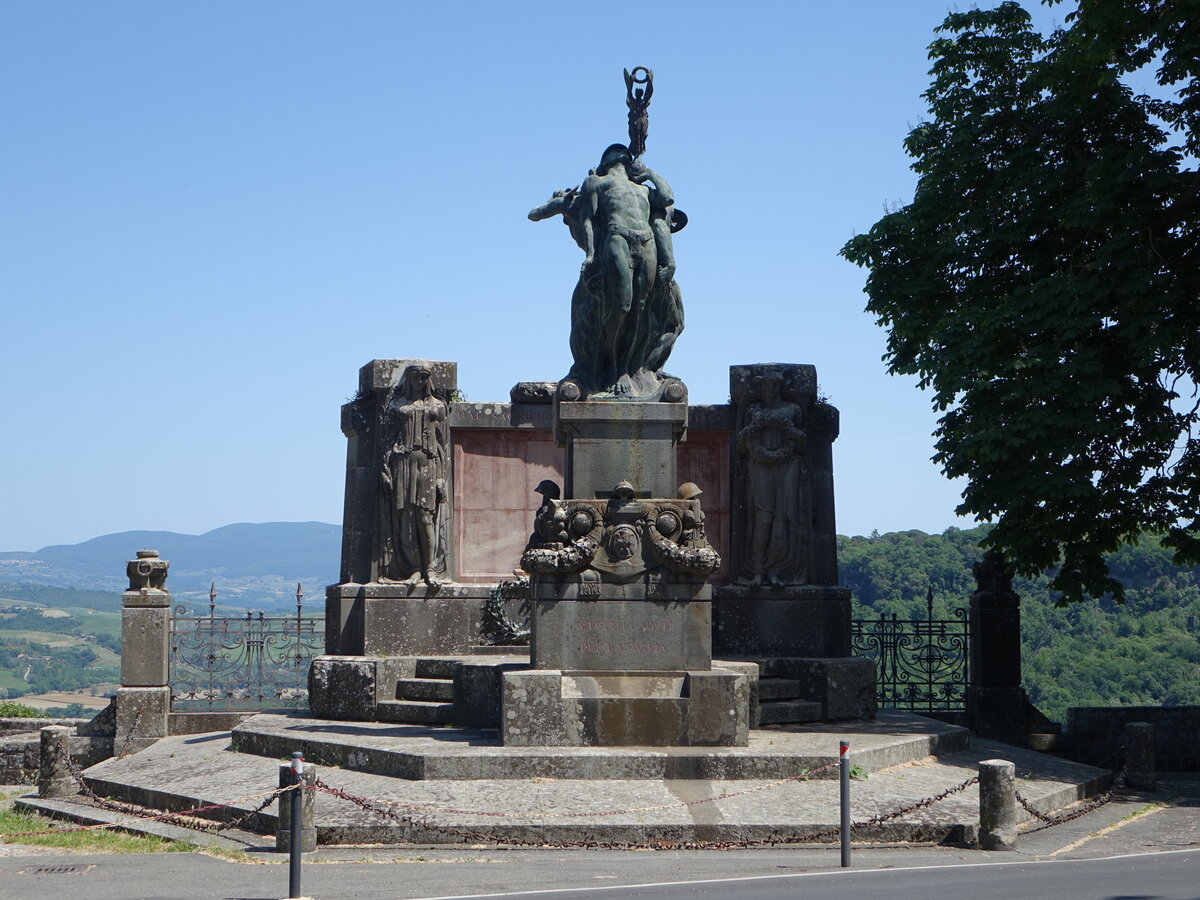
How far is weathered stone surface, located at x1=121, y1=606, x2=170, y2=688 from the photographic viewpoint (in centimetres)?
1836

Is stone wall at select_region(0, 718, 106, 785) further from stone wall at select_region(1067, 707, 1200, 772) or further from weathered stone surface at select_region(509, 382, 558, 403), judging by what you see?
stone wall at select_region(1067, 707, 1200, 772)

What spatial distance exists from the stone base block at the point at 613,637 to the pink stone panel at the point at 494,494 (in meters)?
4.63

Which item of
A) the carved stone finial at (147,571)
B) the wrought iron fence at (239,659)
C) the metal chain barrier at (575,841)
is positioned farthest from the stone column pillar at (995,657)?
the carved stone finial at (147,571)

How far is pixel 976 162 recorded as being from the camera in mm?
18922

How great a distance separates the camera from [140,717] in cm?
1817

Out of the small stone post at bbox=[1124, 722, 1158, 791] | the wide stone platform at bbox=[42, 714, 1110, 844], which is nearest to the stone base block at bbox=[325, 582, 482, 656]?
the wide stone platform at bbox=[42, 714, 1110, 844]

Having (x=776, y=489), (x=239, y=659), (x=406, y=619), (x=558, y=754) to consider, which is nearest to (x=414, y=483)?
→ (x=406, y=619)

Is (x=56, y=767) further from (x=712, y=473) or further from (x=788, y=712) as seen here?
(x=712, y=473)

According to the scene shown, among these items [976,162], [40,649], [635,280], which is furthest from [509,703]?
[40,649]

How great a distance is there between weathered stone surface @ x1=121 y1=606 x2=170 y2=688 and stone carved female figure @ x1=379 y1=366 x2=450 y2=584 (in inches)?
119

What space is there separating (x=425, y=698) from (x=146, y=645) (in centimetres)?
411

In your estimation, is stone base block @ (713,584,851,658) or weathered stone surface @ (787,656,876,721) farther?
stone base block @ (713,584,851,658)

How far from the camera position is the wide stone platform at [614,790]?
11688mm

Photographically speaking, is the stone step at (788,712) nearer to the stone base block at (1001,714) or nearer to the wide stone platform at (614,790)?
the wide stone platform at (614,790)
